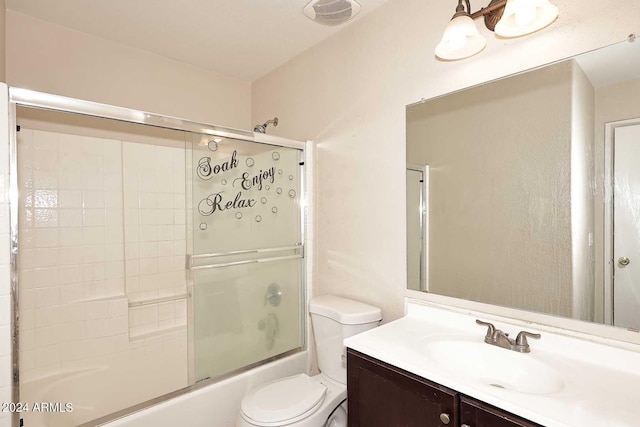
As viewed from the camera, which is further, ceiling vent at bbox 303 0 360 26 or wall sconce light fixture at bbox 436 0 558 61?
ceiling vent at bbox 303 0 360 26

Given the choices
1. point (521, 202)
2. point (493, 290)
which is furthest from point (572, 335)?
point (521, 202)

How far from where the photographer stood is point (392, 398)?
3.69 ft

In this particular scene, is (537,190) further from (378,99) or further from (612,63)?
(378,99)

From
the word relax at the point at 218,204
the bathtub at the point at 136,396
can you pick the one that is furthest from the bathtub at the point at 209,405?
the word relax at the point at 218,204

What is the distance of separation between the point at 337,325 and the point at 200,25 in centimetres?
194

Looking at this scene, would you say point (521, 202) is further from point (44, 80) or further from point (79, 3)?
point (44, 80)

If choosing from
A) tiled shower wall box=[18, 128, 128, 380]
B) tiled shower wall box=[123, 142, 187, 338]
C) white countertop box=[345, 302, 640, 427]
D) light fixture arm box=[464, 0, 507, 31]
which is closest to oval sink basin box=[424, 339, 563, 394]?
white countertop box=[345, 302, 640, 427]

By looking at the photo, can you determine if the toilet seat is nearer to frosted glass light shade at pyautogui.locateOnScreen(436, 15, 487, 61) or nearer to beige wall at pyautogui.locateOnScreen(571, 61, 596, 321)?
beige wall at pyautogui.locateOnScreen(571, 61, 596, 321)

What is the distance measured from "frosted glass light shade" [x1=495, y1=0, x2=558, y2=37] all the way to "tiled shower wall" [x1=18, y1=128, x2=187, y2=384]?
7.45 feet

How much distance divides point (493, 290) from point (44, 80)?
105 inches

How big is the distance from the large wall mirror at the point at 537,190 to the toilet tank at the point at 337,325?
322 millimetres

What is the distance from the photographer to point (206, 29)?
2.02 meters

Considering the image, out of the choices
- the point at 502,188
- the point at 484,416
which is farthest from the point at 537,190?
the point at 484,416

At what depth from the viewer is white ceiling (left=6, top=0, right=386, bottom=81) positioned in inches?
70.4
